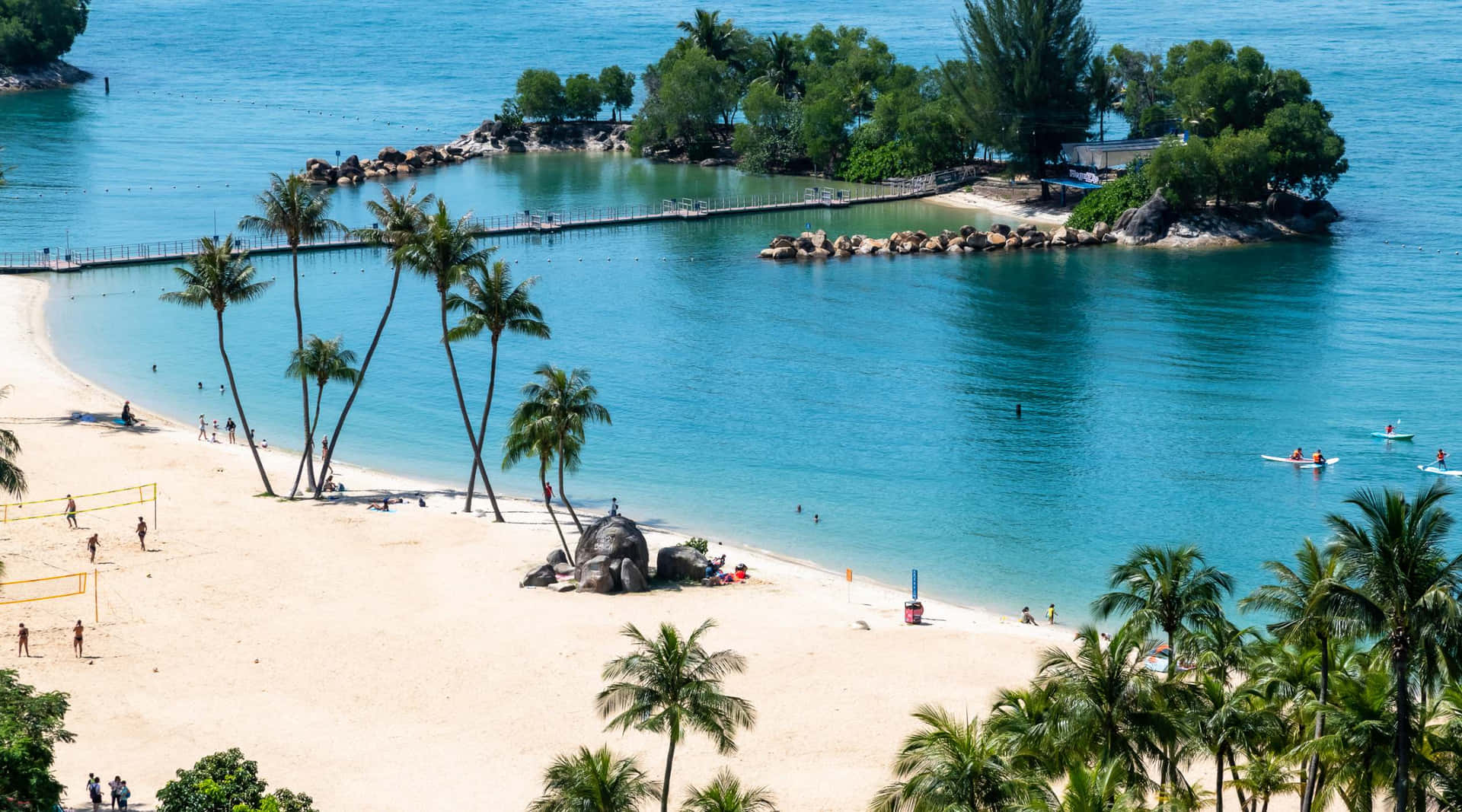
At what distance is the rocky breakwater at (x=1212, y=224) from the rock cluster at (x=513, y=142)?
215 feet

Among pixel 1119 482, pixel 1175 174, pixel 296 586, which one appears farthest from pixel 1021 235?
pixel 296 586

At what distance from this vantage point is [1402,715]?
27.6 metres

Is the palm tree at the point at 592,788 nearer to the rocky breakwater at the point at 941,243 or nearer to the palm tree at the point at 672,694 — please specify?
the palm tree at the point at 672,694

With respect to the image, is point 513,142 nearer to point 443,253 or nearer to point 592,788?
point 443,253

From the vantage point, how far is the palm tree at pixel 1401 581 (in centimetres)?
2695

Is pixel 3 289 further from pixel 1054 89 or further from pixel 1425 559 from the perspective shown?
pixel 1425 559

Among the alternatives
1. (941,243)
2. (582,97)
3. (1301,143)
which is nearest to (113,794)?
(941,243)

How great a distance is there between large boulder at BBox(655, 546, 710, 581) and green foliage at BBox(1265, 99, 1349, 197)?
72.9 metres

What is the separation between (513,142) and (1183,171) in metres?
78.2

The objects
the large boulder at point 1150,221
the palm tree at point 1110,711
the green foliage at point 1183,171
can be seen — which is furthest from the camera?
the large boulder at point 1150,221

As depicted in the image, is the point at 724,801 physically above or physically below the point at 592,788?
below

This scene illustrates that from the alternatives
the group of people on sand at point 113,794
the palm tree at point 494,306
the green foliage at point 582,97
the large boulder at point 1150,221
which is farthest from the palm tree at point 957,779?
the green foliage at point 582,97

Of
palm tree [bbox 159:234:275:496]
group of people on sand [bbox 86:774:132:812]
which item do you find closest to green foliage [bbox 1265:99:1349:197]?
palm tree [bbox 159:234:275:496]

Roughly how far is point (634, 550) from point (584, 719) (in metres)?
13.8
